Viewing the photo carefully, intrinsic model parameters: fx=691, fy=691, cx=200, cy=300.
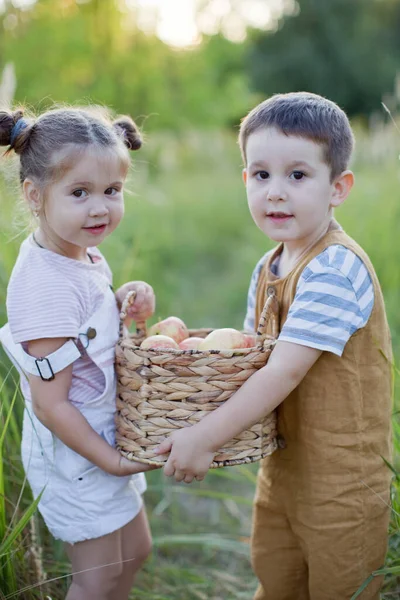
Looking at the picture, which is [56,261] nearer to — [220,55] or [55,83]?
[55,83]

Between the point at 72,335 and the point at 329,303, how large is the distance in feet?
2.21

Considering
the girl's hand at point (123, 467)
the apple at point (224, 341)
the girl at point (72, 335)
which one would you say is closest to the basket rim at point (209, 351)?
the apple at point (224, 341)

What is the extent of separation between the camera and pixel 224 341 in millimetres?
1896

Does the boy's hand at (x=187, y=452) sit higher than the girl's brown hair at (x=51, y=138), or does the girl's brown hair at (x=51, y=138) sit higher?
the girl's brown hair at (x=51, y=138)

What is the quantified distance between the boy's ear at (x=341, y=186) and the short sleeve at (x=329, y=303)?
0.17 metres

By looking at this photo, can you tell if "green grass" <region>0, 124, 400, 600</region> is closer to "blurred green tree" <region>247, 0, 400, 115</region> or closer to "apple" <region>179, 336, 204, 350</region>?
"apple" <region>179, 336, 204, 350</region>

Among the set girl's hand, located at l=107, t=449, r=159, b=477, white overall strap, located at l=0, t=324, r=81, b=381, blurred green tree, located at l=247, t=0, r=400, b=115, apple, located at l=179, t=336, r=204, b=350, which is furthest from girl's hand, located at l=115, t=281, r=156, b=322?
blurred green tree, located at l=247, t=0, r=400, b=115

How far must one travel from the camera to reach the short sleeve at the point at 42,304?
5.89ft

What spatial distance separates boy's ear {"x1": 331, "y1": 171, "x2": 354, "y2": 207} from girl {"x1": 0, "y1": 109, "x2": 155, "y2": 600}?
1.96 feet

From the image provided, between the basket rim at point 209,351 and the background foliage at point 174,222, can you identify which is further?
the background foliage at point 174,222

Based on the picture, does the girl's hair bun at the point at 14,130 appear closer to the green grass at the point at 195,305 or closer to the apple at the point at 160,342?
the green grass at the point at 195,305

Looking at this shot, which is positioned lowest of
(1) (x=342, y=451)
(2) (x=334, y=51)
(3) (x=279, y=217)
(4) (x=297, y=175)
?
(1) (x=342, y=451)

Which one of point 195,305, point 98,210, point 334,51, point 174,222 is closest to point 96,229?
point 98,210

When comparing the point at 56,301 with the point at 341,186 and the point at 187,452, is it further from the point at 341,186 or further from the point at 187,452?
the point at 341,186
